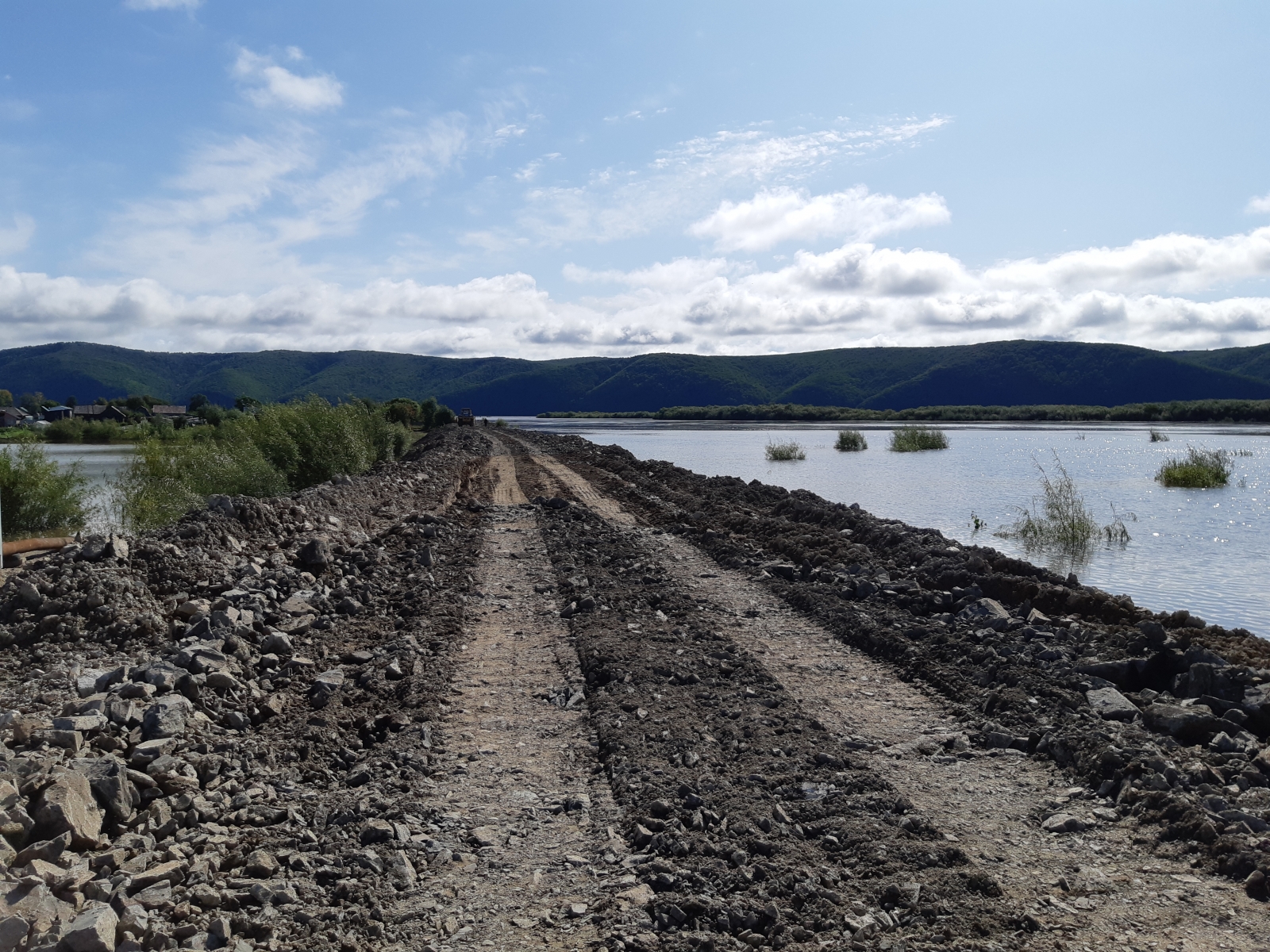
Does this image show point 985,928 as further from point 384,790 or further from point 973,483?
point 973,483

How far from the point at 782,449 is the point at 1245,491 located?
21886 millimetres

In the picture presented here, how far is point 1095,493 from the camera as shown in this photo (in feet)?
84.2

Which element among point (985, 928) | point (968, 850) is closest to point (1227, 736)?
point (968, 850)

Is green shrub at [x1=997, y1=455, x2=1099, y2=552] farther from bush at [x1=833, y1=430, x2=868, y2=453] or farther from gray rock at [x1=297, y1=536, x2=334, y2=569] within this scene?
bush at [x1=833, y1=430, x2=868, y2=453]

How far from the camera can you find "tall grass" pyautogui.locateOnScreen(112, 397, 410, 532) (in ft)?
59.1

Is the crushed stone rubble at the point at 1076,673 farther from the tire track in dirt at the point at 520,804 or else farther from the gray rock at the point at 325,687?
the gray rock at the point at 325,687

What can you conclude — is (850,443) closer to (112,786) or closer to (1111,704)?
(1111,704)

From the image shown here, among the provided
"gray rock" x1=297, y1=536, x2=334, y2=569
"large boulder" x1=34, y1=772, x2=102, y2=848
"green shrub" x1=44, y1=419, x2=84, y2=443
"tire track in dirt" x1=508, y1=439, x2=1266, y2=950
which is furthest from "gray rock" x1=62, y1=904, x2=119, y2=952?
"green shrub" x1=44, y1=419, x2=84, y2=443

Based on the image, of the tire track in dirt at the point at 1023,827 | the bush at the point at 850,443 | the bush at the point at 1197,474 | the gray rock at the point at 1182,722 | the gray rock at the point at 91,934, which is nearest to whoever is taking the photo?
the gray rock at the point at 91,934

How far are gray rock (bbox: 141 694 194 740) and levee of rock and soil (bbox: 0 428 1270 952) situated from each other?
0.07 ft

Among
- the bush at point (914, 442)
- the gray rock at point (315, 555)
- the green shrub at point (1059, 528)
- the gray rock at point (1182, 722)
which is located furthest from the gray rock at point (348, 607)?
the bush at point (914, 442)

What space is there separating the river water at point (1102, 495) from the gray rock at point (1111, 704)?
18.3 ft

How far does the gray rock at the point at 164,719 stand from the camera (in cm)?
496

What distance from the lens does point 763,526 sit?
48.4 feet
